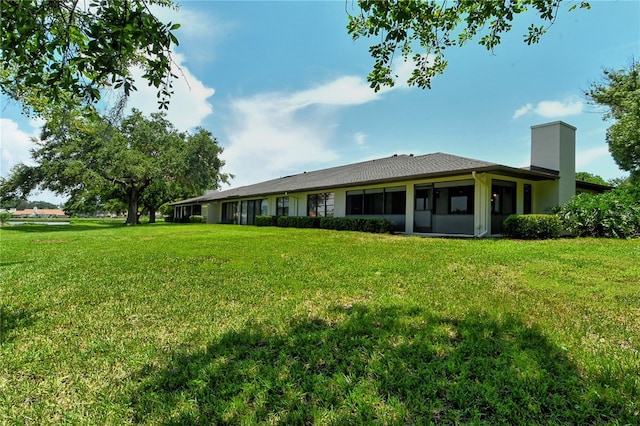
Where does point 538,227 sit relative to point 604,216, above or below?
below

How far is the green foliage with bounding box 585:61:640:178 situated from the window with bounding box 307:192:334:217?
59.2 ft

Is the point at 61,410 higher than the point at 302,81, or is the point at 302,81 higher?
the point at 302,81

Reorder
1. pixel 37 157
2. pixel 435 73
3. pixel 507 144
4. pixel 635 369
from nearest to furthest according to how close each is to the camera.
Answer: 1. pixel 635 369
2. pixel 435 73
3. pixel 507 144
4. pixel 37 157

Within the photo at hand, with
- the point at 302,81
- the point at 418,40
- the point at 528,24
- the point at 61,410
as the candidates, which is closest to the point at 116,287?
the point at 61,410

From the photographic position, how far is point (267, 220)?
75.0 ft

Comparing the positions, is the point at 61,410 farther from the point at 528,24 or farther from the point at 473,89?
the point at 473,89

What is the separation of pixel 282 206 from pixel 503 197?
47.1 ft

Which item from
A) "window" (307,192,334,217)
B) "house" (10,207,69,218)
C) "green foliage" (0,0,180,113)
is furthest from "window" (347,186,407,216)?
"house" (10,207,69,218)

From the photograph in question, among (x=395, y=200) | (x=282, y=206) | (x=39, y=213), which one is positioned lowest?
(x=39, y=213)

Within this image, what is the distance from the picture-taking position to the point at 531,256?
724cm

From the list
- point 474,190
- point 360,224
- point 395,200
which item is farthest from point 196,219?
point 474,190

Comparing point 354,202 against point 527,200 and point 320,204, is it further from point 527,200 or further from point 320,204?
point 527,200

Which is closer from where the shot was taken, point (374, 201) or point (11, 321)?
point (11, 321)

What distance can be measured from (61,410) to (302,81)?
1566cm
